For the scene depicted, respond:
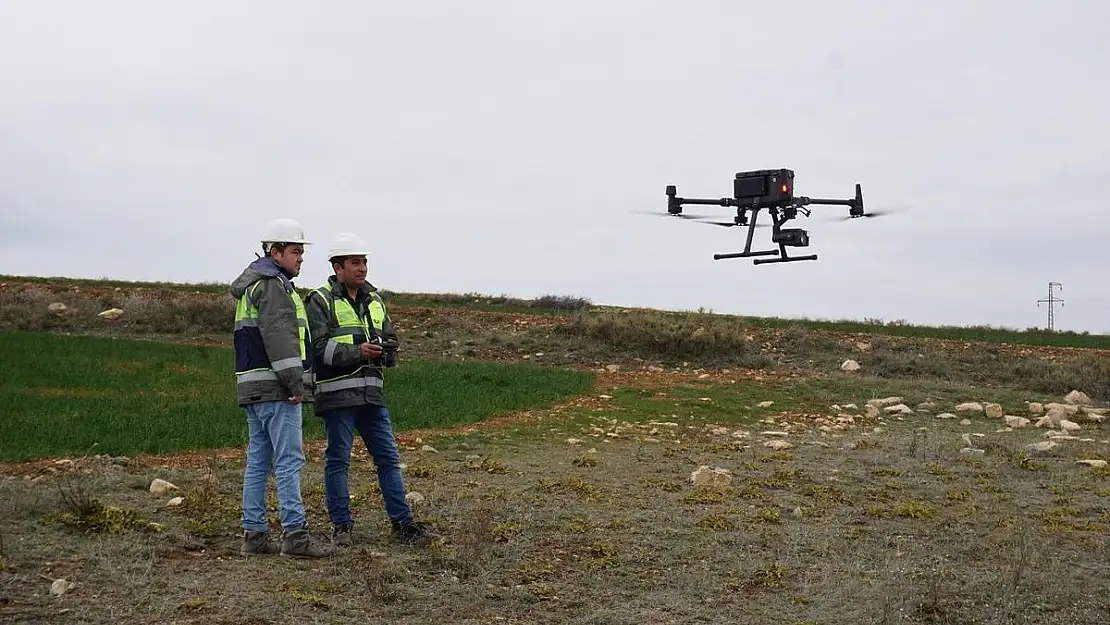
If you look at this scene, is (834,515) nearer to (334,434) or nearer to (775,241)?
(334,434)

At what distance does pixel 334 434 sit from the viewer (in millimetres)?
7078

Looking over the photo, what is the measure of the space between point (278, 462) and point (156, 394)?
9.61 m

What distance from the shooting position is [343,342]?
6.96m

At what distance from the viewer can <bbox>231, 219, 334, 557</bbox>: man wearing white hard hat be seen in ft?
21.4

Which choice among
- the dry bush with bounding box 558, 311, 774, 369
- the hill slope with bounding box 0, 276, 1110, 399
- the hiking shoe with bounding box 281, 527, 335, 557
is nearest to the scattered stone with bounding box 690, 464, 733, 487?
the hiking shoe with bounding box 281, 527, 335, 557

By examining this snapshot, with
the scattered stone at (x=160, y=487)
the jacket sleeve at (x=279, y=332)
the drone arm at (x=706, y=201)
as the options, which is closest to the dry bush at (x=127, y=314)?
the drone arm at (x=706, y=201)

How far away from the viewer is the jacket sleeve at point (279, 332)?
21.3ft

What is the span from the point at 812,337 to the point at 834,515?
16755mm

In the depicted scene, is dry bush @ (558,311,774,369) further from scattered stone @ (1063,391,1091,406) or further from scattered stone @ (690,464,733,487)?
scattered stone @ (690,464,733,487)

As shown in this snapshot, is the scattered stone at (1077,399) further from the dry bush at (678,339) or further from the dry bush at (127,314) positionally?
the dry bush at (127,314)

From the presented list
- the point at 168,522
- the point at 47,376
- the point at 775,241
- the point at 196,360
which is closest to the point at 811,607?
the point at 168,522

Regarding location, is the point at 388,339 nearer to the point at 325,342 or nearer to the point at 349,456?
the point at 325,342

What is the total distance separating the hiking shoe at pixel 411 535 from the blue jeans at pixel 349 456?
47mm

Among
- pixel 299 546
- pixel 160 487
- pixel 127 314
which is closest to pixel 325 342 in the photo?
pixel 299 546
